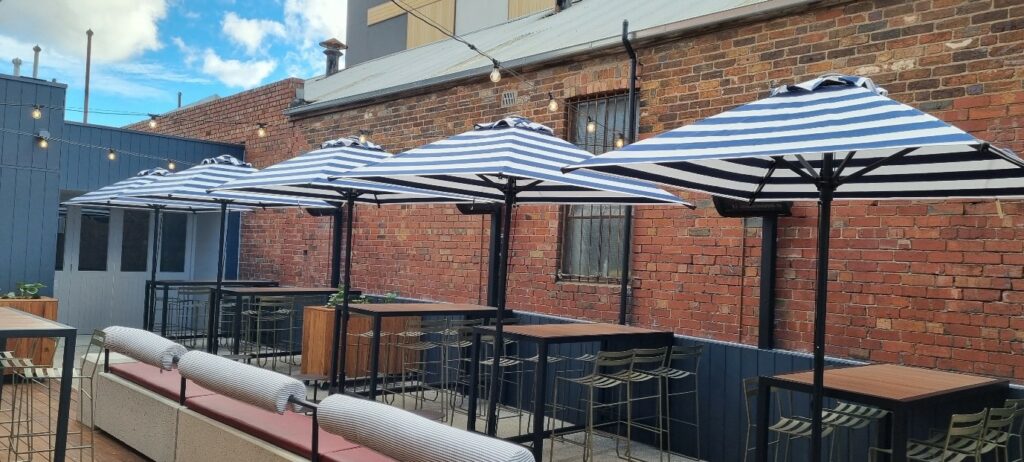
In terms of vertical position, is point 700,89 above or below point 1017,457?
above

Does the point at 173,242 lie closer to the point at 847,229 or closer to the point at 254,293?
the point at 254,293

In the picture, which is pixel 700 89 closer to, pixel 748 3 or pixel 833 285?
pixel 748 3

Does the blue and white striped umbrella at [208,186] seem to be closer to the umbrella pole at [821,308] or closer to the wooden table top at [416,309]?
the wooden table top at [416,309]

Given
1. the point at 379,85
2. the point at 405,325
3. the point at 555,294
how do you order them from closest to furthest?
1. the point at 555,294
2. the point at 405,325
3. the point at 379,85

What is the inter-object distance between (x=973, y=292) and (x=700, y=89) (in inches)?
97.5

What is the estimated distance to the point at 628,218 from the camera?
671 cm

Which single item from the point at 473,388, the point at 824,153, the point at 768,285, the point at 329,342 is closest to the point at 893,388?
the point at 824,153

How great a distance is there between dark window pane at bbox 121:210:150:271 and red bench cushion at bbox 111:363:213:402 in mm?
6589

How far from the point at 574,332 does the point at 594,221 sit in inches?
70.5

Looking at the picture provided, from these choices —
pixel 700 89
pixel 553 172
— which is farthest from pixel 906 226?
pixel 553 172

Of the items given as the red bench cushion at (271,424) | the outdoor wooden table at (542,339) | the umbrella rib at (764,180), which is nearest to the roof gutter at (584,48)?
the umbrella rib at (764,180)

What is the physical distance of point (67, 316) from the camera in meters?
11.4

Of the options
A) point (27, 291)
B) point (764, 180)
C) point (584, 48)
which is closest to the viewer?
point (764, 180)

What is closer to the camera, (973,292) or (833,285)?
(973,292)
